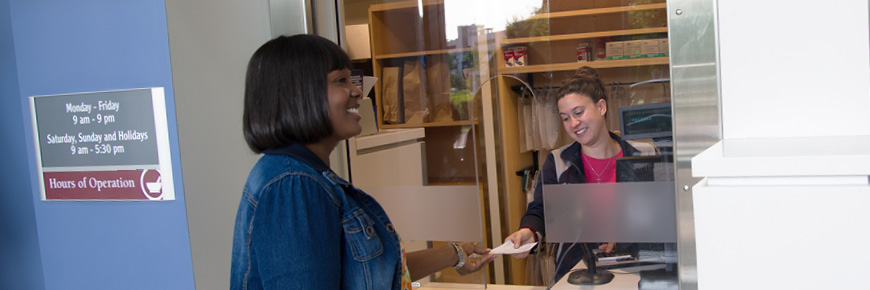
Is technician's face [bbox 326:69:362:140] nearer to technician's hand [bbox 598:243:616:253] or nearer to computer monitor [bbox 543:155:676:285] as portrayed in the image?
computer monitor [bbox 543:155:676:285]

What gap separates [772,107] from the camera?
4.54 ft

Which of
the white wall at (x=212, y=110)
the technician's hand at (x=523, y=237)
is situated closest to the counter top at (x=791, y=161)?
the technician's hand at (x=523, y=237)

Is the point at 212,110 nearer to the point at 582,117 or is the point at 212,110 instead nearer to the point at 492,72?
the point at 492,72

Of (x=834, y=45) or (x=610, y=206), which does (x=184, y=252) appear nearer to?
(x=610, y=206)

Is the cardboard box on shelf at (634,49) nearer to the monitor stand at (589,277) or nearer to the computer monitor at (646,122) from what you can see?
the computer monitor at (646,122)

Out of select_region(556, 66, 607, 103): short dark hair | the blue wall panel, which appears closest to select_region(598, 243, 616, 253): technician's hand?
select_region(556, 66, 607, 103): short dark hair

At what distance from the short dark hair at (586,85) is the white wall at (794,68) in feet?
1.63

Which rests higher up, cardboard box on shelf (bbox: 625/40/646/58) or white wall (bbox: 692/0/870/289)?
cardboard box on shelf (bbox: 625/40/646/58)

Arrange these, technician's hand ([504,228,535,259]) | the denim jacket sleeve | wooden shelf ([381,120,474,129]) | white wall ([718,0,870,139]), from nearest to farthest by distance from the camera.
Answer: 1. the denim jacket sleeve
2. white wall ([718,0,870,139])
3. technician's hand ([504,228,535,259])
4. wooden shelf ([381,120,474,129])

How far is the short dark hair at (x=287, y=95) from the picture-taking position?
4.42ft

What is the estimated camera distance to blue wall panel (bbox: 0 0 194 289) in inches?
85.4

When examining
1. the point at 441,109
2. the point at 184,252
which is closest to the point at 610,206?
the point at 441,109

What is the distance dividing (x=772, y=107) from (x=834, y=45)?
6.7 inches

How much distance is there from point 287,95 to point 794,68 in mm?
1023
